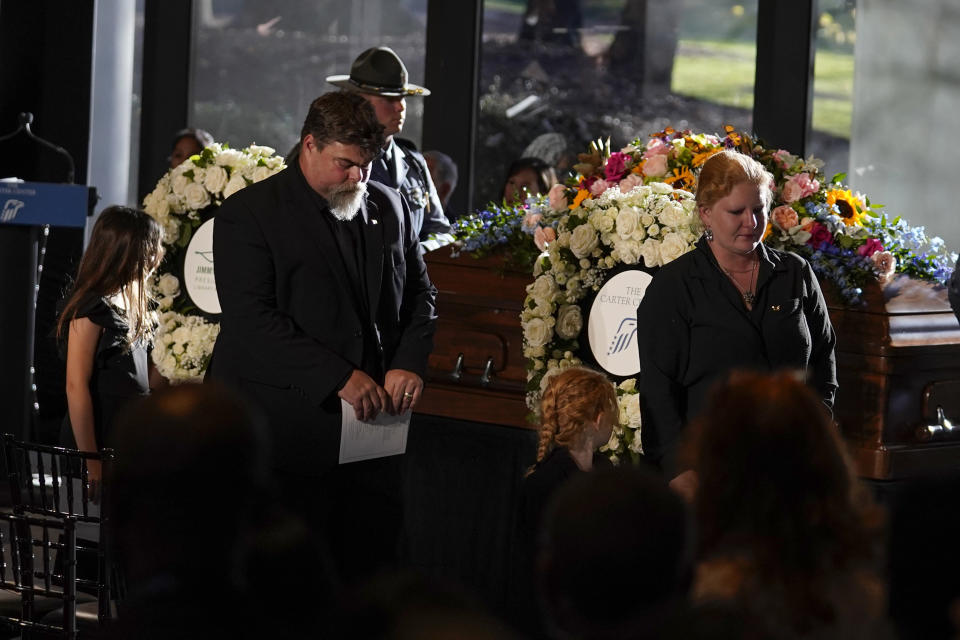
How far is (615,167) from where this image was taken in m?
4.16

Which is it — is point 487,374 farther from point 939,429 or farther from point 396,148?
point 939,429

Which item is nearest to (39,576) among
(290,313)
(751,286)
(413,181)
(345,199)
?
(290,313)

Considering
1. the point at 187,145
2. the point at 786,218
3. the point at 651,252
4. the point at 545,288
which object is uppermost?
the point at 187,145

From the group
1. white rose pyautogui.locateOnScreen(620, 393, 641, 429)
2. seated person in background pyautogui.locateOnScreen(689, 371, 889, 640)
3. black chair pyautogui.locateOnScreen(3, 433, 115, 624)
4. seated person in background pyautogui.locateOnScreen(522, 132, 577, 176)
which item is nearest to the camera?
seated person in background pyautogui.locateOnScreen(689, 371, 889, 640)

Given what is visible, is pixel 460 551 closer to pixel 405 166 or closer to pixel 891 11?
pixel 405 166

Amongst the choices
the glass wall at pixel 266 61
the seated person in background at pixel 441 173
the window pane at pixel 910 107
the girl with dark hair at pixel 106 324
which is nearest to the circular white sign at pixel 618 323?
the girl with dark hair at pixel 106 324

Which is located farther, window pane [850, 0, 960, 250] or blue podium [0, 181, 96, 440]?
window pane [850, 0, 960, 250]

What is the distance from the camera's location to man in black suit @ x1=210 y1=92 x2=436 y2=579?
9.83 feet

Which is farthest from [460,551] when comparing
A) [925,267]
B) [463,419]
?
[925,267]

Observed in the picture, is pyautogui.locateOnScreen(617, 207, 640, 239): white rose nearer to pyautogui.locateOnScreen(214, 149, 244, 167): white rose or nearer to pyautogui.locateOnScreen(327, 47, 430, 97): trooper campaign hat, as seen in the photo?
pyautogui.locateOnScreen(327, 47, 430, 97): trooper campaign hat

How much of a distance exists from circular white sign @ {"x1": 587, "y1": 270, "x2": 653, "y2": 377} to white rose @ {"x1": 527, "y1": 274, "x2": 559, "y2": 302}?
4.9 inches

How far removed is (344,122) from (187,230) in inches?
70.4

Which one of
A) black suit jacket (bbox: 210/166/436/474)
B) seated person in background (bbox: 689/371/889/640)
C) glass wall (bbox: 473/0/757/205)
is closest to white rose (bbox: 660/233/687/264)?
black suit jacket (bbox: 210/166/436/474)

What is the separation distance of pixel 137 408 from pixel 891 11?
6.01 meters
